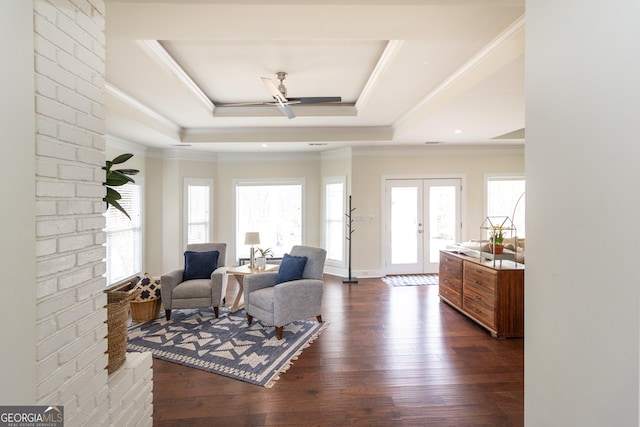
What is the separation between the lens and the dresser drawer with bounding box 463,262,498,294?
3.69m

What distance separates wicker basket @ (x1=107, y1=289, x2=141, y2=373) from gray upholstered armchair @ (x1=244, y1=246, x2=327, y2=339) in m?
1.80

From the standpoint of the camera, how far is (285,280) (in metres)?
3.98

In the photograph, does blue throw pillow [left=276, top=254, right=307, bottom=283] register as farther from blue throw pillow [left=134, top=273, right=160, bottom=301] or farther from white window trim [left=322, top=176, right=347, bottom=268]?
white window trim [left=322, top=176, right=347, bottom=268]

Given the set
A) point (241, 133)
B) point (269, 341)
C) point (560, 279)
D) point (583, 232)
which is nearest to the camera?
point (583, 232)

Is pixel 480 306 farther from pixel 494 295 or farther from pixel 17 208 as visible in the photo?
pixel 17 208

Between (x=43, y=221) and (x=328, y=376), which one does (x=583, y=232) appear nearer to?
(x=43, y=221)

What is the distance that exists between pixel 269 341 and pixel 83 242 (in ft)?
8.04

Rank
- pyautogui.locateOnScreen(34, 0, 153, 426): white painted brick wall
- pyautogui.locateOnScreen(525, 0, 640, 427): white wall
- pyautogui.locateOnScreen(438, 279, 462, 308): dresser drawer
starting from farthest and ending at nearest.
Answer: pyautogui.locateOnScreen(438, 279, 462, 308): dresser drawer < pyautogui.locateOnScreen(34, 0, 153, 426): white painted brick wall < pyautogui.locateOnScreen(525, 0, 640, 427): white wall

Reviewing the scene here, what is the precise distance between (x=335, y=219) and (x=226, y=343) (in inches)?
150

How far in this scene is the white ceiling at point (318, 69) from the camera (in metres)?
2.16

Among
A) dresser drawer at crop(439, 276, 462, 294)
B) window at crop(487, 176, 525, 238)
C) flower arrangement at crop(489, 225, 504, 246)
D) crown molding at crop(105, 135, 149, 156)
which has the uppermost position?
crown molding at crop(105, 135, 149, 156)

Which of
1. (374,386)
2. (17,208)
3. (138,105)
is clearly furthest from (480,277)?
(138,105)

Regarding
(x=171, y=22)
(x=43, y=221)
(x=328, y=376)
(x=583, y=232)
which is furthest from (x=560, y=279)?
(x=171, y=22)

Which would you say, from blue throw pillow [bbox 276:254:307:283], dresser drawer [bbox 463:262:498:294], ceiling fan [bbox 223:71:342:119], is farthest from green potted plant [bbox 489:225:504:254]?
ceiling fan [bbox 223:71:342:119]
